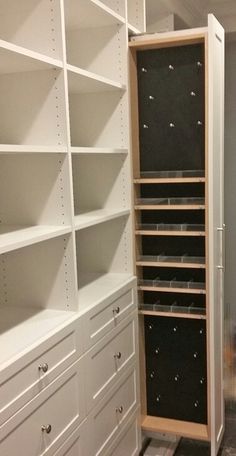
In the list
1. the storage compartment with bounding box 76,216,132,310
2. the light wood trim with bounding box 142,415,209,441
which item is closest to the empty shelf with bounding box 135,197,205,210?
the storage compartment with bounding box 76,216,132,310

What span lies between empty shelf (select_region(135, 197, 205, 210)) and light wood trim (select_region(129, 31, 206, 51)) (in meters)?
0.72

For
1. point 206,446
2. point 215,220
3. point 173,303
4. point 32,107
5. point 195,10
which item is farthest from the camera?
point 195,10

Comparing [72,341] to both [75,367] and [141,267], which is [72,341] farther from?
[141,267]

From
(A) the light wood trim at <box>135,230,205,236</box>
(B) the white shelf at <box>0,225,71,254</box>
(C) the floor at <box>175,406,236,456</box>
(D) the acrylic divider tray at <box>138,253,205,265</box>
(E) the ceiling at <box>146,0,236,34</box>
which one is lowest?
(C) the floor at <box>175,406,236,456</box>

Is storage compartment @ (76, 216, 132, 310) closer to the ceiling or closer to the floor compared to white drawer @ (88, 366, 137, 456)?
closer to the ceiling

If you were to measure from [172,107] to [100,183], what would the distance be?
50cm

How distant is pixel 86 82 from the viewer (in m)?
2.09

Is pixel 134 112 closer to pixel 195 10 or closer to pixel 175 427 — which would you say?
pixel 195 10

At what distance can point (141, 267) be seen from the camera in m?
2.55

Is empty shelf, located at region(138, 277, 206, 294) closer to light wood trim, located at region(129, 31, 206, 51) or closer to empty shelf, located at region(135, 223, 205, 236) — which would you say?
empty shelf, located at region(135, 223, 205, 236)

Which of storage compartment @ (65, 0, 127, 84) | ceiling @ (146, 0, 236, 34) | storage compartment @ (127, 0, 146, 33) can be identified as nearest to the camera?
storage compartment @ (65, 0, 127, 84)

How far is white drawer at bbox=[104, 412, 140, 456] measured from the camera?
220cm

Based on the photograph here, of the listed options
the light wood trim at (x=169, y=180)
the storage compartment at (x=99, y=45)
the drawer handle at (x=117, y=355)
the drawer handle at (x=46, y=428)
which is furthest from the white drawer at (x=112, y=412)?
the storage compartment at (x=99, y=45)

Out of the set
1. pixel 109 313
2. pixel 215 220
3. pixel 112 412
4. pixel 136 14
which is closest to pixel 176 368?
pixel 112 412
